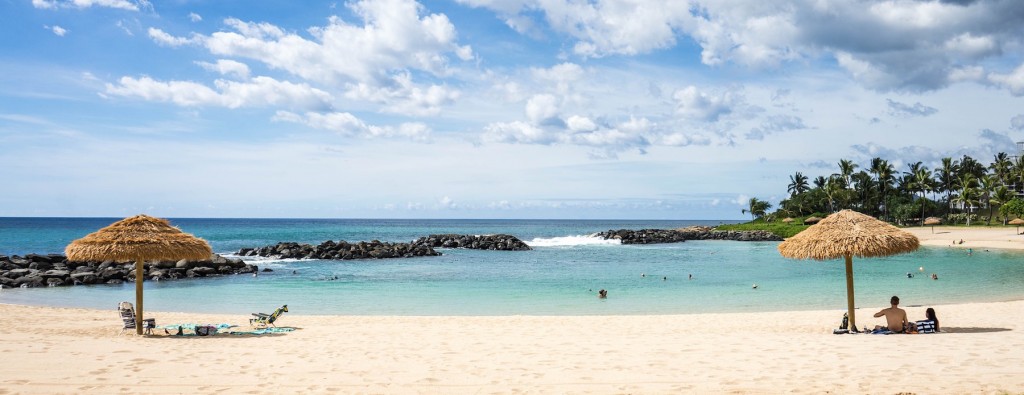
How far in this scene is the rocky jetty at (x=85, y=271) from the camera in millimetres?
→ 26766

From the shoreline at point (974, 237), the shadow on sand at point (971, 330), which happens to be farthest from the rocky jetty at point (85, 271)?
the shoreline at point (974, 237)

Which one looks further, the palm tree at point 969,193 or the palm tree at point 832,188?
the palm tree at point 832,188

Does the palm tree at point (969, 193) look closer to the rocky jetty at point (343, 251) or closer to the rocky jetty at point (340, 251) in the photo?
the rocky jetty at point (340, 251)

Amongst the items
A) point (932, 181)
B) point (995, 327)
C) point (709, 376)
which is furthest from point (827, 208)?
point (709, 376)

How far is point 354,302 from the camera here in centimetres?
2228

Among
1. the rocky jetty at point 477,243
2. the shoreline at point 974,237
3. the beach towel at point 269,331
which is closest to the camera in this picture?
the beach towel at point 269,331

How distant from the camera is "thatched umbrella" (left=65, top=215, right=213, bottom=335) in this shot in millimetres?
13906

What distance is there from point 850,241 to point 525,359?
313 inches

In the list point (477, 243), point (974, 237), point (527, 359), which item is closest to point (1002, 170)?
point (974, 237)

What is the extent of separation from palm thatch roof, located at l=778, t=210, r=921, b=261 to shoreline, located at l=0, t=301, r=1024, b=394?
1.82m

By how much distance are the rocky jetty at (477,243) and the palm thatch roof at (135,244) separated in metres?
41.5

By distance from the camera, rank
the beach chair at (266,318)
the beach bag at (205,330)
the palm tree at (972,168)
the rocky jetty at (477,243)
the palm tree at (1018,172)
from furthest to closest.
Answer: the palm tree at (972,168) → the palm tree at (1018,172) → the rocky jetty at (477,243) → the beach chair at (266,318) → the beach bag at (205,330)

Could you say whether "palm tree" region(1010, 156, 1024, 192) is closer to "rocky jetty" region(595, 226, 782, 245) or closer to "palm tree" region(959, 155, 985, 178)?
"palm tree" region(959, 155, 985, 178)

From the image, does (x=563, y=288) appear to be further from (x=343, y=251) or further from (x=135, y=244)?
(x=343, y=251)
